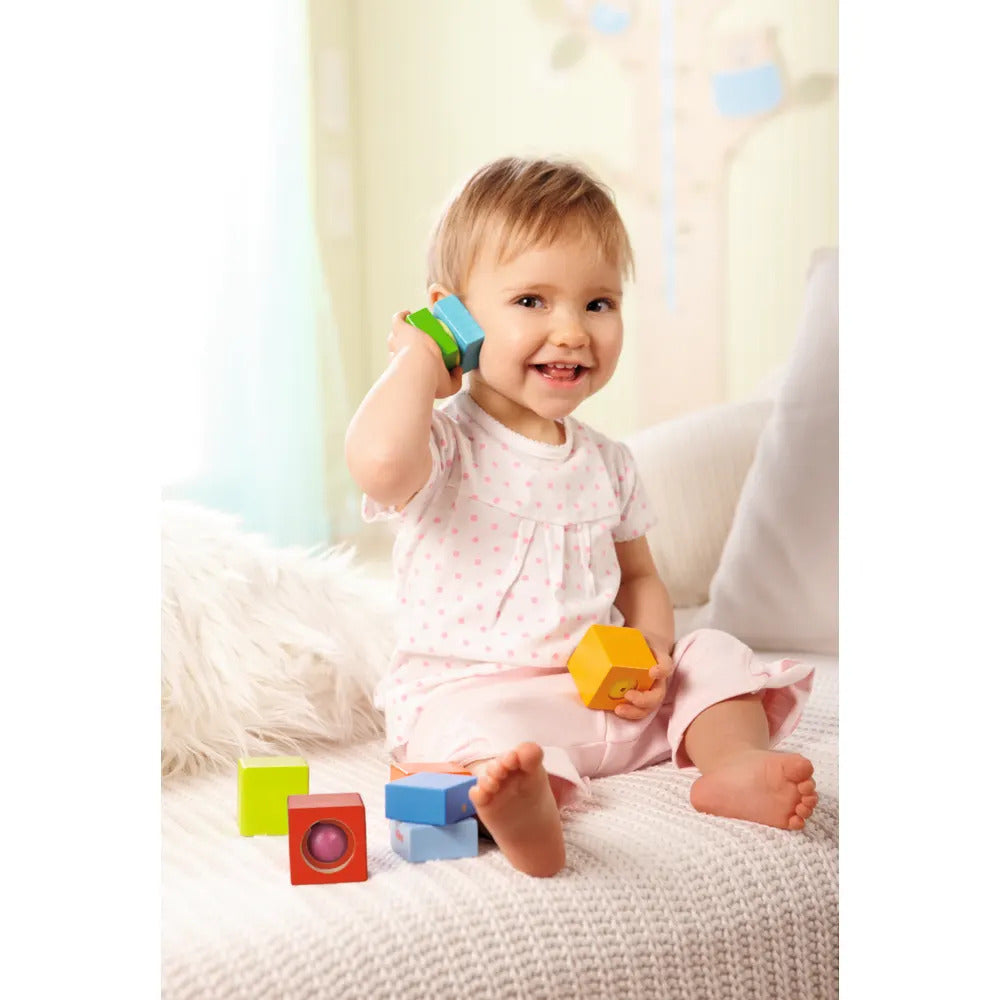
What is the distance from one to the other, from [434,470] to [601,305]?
19 cm

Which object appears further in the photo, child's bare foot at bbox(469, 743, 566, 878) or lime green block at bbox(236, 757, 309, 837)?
lime green block at bbox(236, 757, 309, 837)

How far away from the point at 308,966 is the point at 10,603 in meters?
0.22

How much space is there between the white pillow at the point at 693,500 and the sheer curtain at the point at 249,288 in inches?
43.1

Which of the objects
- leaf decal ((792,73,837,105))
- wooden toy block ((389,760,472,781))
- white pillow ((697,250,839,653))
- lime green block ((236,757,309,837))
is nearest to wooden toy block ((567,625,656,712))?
wooden toy block ((389,760,472,781))

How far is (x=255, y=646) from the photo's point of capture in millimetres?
971

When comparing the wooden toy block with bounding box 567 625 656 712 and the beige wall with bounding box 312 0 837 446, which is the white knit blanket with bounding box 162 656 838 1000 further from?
the beige wall with bounding box 312 0 837 446

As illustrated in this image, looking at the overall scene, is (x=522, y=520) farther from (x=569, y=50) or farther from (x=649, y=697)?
(x=569, y=50)

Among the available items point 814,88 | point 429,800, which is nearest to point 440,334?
point 429,800

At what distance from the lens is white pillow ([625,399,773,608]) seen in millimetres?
1356

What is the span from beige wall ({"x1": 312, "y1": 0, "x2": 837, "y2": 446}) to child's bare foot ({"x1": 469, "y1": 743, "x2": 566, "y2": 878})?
1504 mm
